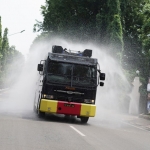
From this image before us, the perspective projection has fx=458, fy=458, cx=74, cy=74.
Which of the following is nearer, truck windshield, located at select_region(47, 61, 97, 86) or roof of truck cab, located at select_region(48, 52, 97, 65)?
truck windshield, located at select_region(47, 61, 97, 86)

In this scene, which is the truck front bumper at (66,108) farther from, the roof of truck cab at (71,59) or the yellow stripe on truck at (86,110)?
the roof of truck cab at (71,59)

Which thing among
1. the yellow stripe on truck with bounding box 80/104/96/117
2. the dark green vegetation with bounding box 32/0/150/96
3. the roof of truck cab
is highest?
the dark green vegetation with bounding box 32/0/150/96

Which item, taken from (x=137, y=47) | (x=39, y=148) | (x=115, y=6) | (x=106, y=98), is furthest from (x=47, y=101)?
(x=137, y=47)

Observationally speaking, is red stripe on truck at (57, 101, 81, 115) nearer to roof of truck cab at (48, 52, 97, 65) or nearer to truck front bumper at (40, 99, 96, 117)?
truck front bumper at (40, 99, 96, 117)

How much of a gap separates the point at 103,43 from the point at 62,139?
104 feet

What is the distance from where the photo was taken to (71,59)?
63.7ft

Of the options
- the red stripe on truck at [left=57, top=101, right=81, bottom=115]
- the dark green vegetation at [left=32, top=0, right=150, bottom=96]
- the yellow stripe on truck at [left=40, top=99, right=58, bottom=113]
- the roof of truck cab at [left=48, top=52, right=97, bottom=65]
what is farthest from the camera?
the dark green vegetation at [left=32, top=0, right=150, bottom=96]

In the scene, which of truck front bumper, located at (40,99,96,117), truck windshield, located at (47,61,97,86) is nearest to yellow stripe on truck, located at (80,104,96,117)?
truck front bumper, located at (40,99,96,117)

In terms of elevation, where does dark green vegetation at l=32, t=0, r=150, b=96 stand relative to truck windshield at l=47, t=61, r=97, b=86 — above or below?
above

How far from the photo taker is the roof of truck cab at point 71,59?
19.2 meters

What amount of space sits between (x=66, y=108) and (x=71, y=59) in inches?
83.6

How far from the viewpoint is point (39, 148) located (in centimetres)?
1037

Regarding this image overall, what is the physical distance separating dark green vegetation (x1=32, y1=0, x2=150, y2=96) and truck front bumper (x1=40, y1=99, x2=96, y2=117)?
2245cm

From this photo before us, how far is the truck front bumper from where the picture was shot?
61.3 ft
